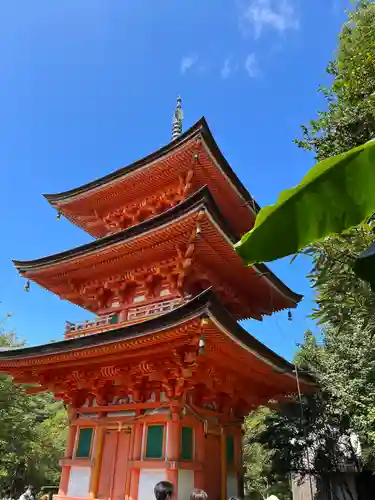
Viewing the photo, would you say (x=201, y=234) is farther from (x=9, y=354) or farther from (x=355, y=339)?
(x=355, y=339)

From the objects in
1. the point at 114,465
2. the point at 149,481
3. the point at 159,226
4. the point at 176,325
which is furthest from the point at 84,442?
the point at 159,226

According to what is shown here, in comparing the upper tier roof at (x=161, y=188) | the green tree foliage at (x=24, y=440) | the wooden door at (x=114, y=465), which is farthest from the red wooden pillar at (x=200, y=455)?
the green tree foliage at (x=24, y=440)

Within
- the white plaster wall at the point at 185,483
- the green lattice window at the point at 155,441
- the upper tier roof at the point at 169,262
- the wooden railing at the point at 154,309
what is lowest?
the white plaster wall at the point at 185,483

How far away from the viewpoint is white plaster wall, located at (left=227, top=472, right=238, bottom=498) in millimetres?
8591

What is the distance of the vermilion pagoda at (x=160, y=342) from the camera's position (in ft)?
23.8

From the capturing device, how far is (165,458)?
722 cm

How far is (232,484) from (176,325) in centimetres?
491

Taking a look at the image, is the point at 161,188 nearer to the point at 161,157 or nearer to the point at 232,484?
the point at 161,157

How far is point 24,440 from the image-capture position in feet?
59.1

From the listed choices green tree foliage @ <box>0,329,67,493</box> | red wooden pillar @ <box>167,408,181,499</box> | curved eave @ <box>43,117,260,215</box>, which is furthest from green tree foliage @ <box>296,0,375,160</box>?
green tree foliage @ <box>0,329,67,493</box>

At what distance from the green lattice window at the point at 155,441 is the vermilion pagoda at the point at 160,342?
0.02 m

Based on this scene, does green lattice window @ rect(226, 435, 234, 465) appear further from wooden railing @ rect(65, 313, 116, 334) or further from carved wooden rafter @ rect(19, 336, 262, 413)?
wooden railing @ rect(65, 313, 116, 334)

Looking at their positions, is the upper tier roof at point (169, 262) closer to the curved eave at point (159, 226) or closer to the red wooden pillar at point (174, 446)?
the curved eave at point (159, 226)

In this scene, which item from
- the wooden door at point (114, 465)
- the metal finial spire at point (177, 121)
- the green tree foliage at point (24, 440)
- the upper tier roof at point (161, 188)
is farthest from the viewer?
the green tree foliage at point (24, 440)
